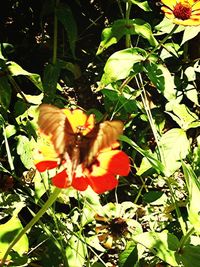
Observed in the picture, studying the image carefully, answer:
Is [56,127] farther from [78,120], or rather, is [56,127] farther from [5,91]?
[5,91]

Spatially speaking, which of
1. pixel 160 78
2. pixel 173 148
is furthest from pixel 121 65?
pixel 173 148

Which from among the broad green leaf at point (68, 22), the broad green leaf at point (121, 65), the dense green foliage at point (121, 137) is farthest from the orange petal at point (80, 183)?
the broad green leaf at point (68, 22)

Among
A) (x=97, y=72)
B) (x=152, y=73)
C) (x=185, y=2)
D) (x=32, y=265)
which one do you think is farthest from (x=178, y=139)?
(x=97, y=72)

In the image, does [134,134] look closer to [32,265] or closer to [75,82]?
[75,82]

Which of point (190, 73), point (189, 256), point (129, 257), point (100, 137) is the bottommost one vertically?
point (129, 257)

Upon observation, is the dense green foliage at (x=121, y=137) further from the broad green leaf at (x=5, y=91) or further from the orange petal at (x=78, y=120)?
the orange petal at (x=78, y=120)

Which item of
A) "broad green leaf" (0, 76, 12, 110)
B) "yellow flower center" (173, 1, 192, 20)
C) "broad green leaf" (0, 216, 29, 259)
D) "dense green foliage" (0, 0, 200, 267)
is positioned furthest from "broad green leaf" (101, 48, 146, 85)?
"broad green leaf" (0, 216, 29, 259)

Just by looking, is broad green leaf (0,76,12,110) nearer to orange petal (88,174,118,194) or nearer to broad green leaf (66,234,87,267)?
broad green leaf (66,234,87,267)
